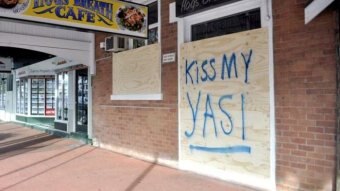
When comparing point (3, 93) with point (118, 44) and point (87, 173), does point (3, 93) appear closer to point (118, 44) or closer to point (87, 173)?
point (118, 44)

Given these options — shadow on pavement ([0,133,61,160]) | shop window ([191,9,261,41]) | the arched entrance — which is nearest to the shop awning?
shop window ([191,9,261,41])

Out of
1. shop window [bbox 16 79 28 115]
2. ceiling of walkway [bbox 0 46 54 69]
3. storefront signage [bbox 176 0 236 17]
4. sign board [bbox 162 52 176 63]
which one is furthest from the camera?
shop window [bbox 16 79 28 115]

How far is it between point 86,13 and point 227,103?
3.01m

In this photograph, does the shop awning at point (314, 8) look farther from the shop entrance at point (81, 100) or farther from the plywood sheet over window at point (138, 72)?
the shop entrance at point (81, 100)

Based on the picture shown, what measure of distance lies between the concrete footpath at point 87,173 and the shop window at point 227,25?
9.00ft

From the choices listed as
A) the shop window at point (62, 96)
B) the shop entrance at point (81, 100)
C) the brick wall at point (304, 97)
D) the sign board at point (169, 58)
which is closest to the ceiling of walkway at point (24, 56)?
the shop window at point (62, 96)

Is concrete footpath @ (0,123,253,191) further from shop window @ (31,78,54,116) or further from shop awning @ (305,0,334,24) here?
shop window @ (31,78,54,116)

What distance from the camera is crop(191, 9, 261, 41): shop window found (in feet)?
20.6

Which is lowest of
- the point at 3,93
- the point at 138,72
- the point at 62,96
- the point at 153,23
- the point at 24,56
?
the point at 62,96

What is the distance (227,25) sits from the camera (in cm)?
679

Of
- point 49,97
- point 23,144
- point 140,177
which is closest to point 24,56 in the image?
point 49,97

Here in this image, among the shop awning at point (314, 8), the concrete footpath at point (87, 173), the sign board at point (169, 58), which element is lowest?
the concrete footpath at point (87, 173)

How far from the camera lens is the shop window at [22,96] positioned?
19234 millimetres

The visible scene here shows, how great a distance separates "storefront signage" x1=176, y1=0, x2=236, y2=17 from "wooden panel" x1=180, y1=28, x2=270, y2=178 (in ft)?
2.04
